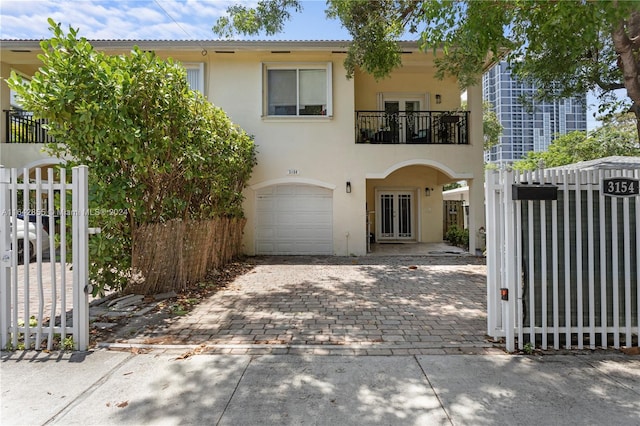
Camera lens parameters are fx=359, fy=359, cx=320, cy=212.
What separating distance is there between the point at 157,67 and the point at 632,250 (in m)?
6.78

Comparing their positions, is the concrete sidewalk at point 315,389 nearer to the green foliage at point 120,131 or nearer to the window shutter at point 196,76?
the green foliage at point 120,131

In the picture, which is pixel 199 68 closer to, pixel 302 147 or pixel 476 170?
pixel 302 147

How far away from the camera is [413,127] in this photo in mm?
13062

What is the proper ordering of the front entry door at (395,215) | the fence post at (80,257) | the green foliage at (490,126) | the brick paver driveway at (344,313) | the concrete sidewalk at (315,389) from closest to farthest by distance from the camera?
the concrete sidewalk at (315,389), the fence post at (80,257), the brick paver driveway at (344,313), the front entry door at (395,215), the green foliage at (490,126)

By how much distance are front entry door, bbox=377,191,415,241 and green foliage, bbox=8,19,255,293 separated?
30.3ft

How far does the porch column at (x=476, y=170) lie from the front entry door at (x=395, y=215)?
11.0 feet

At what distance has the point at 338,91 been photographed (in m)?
11.5

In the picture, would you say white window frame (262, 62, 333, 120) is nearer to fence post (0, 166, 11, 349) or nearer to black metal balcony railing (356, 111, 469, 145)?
black metal balcony railing (356, 111, 469, 145)

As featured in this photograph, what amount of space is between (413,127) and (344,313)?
30.8 ft

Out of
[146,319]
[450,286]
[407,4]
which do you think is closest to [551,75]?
[407,4]

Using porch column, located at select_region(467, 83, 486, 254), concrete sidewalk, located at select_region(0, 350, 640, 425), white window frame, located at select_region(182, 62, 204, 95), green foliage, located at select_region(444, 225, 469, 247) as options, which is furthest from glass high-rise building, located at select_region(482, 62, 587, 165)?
concrete sidewalk, located at select_region(0, 350, 640, 425)

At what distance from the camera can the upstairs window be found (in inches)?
458

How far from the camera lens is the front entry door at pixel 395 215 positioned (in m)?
14.8

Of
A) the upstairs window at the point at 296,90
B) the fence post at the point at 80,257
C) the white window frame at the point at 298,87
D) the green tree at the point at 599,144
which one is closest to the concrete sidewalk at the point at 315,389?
the fence post at the point at 80,257
